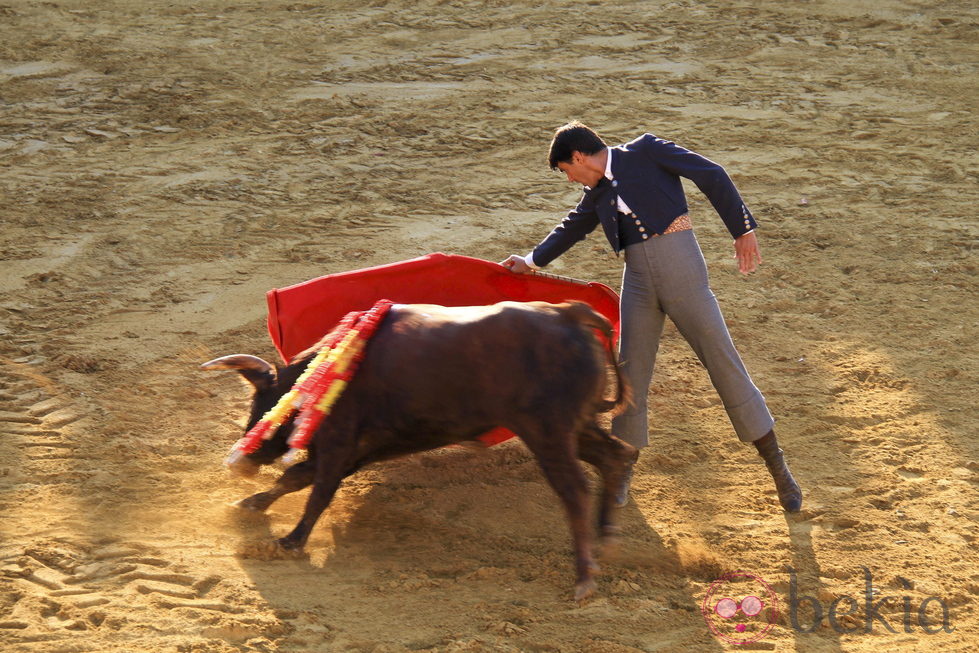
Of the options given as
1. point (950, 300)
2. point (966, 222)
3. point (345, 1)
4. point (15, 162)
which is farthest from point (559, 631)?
point (345, 1)

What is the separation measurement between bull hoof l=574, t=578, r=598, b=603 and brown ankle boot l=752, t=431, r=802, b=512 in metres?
1.16

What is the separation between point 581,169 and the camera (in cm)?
462

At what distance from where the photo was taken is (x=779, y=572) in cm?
452

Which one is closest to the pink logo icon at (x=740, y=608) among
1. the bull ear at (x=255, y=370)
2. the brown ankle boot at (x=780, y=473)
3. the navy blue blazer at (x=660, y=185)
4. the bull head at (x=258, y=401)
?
the brown ankle boot at (x=780, y=473)

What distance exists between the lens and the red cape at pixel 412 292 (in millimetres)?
5086

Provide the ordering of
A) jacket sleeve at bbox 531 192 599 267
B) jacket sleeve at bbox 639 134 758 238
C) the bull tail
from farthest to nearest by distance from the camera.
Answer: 1. jacket sleeve at bbox 531 192 599 267
2. jacket sleeve at bbox 639 134 758 238
3. the bull tail

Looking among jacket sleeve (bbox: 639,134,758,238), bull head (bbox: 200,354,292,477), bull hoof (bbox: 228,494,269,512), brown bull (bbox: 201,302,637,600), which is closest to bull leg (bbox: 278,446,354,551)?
brown bull (bbox: 201,302,637,600)

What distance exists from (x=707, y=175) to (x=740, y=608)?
6.10 feet

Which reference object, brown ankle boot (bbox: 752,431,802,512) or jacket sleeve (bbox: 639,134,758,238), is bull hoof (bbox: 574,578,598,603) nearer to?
brown ankle boot (bbox: 752,431,802,512)

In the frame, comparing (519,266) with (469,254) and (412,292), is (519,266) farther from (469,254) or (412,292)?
(469,254)

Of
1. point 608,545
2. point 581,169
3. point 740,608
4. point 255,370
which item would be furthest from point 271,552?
point 581,169

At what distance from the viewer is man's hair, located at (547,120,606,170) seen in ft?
14.8

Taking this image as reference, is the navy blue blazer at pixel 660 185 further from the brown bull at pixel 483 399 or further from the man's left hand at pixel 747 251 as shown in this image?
the brown bull at pixel 483 399

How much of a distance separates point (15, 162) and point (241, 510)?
550 cm
